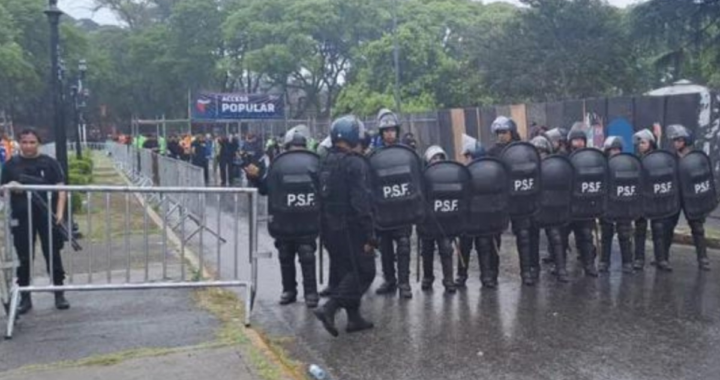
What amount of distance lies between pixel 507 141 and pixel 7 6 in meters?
56.5

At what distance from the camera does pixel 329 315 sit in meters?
6.66

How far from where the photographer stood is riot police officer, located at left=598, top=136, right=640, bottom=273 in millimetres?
9336

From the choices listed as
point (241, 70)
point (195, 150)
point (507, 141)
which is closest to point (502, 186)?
point (507, 141)

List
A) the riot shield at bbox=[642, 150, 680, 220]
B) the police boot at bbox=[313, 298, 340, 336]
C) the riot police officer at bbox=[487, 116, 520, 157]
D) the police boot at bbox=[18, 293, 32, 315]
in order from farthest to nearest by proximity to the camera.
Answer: the riot shield at bbox=[642, 150, 680, 220]
the riot police officer at bbox=[487, 116, 520, 157]
the police boot at bbox=[18, 293, 32, 315]
the police boot at bbox=[313, 298, 340, 336]

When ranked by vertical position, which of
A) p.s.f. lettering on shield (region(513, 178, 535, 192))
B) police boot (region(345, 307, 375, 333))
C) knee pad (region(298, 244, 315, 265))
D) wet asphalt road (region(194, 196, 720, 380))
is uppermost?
p.s.f. lettering on shield (region(513, 178, 535, 192))

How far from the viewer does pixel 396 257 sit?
8.77 metres

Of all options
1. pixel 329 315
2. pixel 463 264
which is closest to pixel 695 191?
pixel 463 264

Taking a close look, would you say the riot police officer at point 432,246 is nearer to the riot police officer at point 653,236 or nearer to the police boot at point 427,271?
the police boot at point 427,271

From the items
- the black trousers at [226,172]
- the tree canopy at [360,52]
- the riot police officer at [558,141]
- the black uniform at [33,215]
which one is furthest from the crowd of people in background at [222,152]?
the black uniform at [33,215]

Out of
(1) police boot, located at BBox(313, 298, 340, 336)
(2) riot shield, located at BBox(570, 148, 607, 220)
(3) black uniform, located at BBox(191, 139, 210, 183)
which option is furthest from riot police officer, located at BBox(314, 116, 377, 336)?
(3) black uniform, located at BBox(191, 139, 210, 183)

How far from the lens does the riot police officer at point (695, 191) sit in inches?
372

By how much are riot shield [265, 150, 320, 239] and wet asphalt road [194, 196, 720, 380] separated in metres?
0.78

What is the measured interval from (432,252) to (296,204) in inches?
68.0

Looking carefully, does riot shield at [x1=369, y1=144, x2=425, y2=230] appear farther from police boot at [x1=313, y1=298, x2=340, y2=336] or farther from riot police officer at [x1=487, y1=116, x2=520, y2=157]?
police boot at [x1=313, y1=298, x2=340, y2=336]
